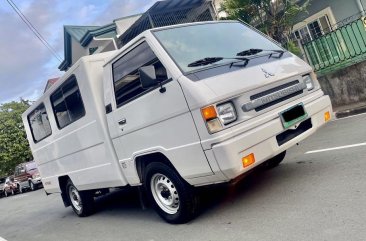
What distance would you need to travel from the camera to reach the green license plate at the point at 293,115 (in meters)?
4.43

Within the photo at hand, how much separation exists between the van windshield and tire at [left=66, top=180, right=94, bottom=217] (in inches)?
149

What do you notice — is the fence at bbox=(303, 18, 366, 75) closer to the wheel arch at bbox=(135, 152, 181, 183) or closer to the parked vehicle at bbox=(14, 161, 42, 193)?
the wheel arch at bbox=(135, 152, 181, 183)

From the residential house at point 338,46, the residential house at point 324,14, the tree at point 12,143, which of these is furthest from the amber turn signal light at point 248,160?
the tree at point 12,143

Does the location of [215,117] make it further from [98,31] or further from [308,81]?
[98,31]

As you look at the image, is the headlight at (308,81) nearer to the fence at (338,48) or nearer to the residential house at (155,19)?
the fence at (338,48)

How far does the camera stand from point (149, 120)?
461 centimetres

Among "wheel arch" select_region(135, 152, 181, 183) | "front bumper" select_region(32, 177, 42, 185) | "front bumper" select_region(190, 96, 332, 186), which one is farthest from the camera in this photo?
"front bumper" select_region(32, 177, 42, 185)

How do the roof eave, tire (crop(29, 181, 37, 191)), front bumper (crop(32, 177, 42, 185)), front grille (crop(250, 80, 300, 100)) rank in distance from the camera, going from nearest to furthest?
front grille (crop(250, 80, 300, 100)), front bumper (crop(32, 177, 42, 185)), tire (crop(29, 181, 37, 191)), the roof eave

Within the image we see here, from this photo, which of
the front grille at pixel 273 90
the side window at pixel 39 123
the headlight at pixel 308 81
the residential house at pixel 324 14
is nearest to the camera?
the front grille at pixel 273 90

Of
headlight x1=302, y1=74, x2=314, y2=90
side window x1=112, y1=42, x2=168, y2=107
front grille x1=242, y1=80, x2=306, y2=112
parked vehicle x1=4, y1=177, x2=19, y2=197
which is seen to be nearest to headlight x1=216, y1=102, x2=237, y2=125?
front grille x1=242, y1=80, x2=306, y2=112

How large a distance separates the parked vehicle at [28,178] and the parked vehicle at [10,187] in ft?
1.12

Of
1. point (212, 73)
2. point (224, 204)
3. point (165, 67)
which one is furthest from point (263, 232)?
point (165, 67)

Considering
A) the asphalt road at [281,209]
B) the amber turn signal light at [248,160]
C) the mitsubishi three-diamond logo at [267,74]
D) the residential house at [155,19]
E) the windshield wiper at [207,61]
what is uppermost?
the residential house at [155,19]

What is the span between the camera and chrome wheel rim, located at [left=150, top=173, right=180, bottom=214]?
475 cm
